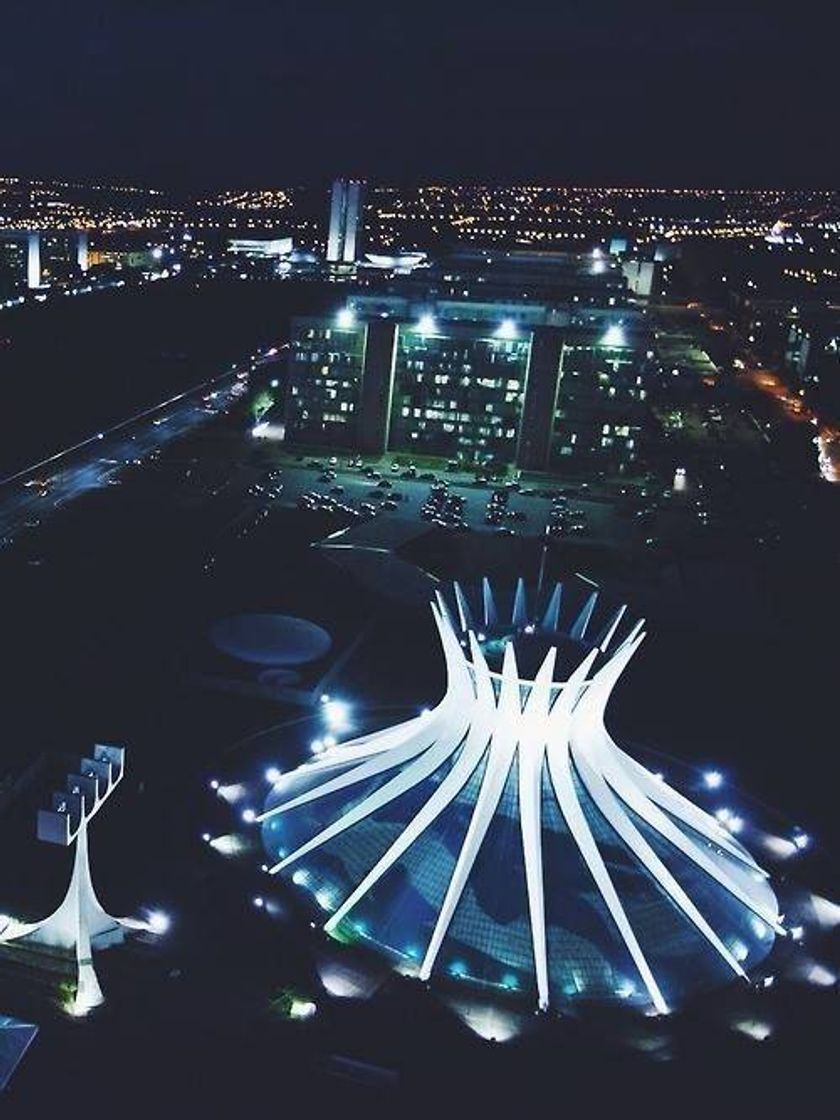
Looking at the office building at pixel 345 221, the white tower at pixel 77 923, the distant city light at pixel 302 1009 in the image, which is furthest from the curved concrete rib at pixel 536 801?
the office building at pixel 345 221

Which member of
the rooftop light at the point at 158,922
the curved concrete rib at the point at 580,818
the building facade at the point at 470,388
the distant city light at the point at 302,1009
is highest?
the building facade at the point at 470,388

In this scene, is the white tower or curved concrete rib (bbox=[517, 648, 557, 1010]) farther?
curved concrete rib (bbox=[517, 648, 557, 1010])

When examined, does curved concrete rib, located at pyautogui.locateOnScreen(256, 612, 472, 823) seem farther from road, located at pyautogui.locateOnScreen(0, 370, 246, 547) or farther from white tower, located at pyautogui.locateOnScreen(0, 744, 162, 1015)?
road, located at pyautogui.locateOnScreen(0, 370, 246, 547)

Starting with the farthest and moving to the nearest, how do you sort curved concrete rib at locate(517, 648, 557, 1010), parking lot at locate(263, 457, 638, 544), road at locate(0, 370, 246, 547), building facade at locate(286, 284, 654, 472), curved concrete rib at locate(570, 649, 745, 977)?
building facade at locate(286, 284, 654, 472) → parking lot at locate(263, 457, 638, 544) → road at locate(0, 370, 246, 547) → curved concrete rib at locate(570, 649, 745, 977) → curved concrete rib at locate(517, 648, 557, 1010)

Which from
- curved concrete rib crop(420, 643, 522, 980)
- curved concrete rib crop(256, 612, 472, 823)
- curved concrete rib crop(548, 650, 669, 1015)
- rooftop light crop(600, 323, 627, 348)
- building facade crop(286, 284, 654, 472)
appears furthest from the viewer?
building facade crop(286, 284, 654, 472)

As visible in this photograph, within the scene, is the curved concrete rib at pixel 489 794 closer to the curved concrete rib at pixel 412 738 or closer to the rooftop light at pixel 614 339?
the curved concrete rib at pixel 412 738

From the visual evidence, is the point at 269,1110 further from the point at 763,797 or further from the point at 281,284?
the point at 281,284

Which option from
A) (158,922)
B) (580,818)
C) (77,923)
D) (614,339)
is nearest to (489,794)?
(580,818)

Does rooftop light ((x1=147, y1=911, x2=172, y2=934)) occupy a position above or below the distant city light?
above

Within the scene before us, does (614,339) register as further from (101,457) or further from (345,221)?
(345,221)

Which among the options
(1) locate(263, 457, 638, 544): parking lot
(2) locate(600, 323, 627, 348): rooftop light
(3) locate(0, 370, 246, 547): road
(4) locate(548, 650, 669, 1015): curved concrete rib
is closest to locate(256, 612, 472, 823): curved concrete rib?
(4) locate(548, 650, 669, 1015): curved concrete rib

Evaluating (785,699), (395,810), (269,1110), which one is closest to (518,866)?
(395,810)
